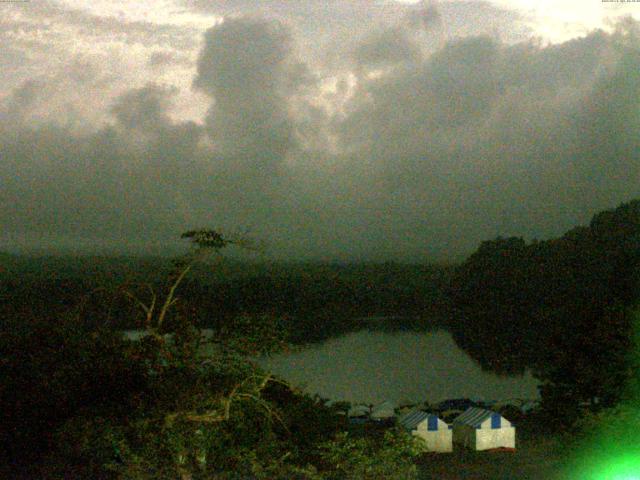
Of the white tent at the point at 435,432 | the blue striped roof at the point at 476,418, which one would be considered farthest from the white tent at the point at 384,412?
the white tent at the point at 435,432

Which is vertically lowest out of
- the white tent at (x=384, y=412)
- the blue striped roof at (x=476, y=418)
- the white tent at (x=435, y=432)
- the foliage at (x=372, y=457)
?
the white tent at (x=384, y=412)

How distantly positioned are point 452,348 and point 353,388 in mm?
16712

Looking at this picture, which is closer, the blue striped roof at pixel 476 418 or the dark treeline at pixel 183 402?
the dark treeline at pixel 183 402

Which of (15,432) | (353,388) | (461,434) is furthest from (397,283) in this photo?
(15,432)

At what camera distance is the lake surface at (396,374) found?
30719 mm

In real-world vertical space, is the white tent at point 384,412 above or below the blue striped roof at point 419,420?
below

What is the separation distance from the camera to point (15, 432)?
10547 millimetres

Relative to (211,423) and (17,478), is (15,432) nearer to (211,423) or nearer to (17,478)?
(17,478)

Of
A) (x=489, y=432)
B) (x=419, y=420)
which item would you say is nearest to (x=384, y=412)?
(x=419, y=420)

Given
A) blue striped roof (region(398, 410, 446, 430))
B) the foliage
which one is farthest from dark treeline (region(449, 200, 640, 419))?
the foliage

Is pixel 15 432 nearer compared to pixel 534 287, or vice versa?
pixel 15 432

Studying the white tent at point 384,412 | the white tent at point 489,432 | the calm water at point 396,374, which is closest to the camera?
the white tent at point 489,432

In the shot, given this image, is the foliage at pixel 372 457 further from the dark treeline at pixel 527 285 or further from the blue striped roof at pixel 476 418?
the dark treeline at pixel 527 285

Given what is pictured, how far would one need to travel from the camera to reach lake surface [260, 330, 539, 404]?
3072 cm
